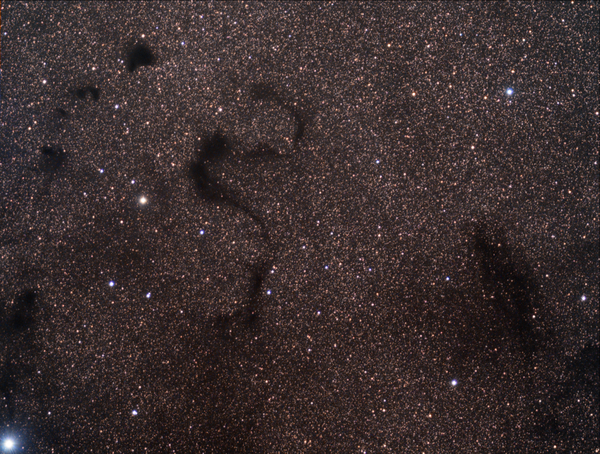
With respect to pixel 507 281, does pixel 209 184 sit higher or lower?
higher

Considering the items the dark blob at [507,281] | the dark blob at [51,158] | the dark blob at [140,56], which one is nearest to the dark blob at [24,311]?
the dark blob at [51,158]

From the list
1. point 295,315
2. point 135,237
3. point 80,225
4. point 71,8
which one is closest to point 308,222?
point 295,315

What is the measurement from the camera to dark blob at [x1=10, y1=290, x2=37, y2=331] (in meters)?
0.71

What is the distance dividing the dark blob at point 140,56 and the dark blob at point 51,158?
0.23 metres

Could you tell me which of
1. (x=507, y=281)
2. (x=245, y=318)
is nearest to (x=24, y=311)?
(x=245, y=318)

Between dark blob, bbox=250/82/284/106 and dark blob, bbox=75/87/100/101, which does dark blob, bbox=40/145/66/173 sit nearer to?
dark blob, bbox=75/87/100/101

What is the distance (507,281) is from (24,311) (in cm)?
96

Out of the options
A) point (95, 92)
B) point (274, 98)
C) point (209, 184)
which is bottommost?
point (209, 184)

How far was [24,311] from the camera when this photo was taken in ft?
2.33

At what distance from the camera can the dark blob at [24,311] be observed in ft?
2.33

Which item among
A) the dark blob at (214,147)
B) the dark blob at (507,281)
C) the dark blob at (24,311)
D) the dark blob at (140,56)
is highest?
the dark blob at (140,56)

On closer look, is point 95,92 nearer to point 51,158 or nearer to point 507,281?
point 51,158

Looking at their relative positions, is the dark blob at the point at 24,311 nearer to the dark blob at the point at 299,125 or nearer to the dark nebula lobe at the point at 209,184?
the dark nebula lobe at the point at 209,184

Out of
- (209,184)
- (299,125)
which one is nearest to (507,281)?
(299,125)
